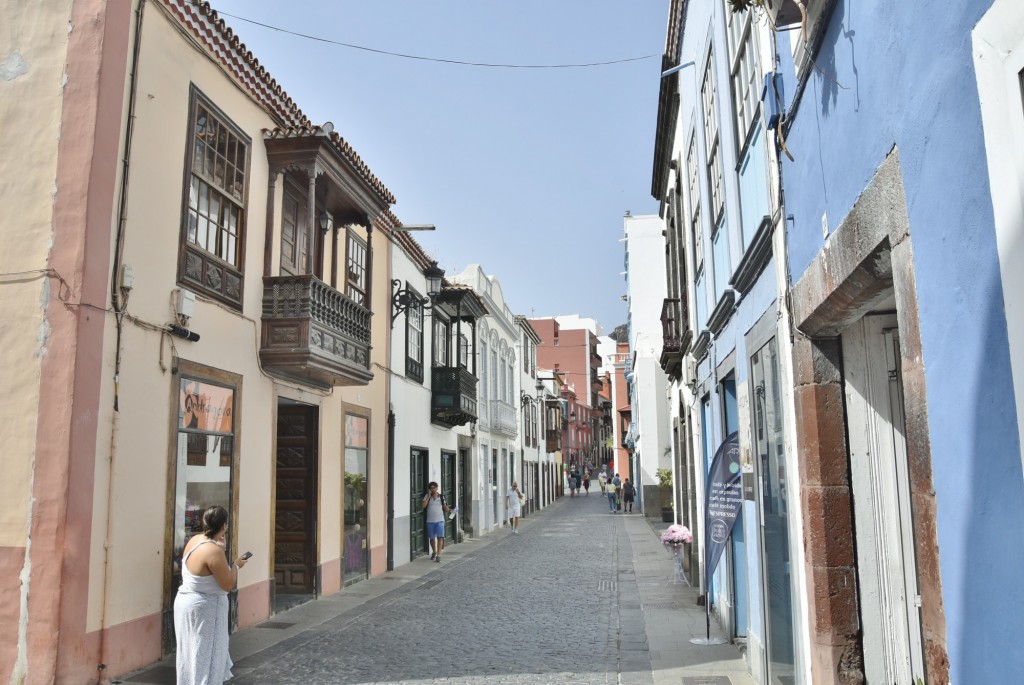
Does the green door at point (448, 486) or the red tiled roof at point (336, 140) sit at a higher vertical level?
the red tiled roof at point (336, 140)

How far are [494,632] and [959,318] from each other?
8.16 meters

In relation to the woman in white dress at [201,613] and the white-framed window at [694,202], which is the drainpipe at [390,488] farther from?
the woman in white dress at [201,613]

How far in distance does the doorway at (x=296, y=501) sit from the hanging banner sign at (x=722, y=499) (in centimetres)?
641


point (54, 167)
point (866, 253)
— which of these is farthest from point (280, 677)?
point (866, 253)

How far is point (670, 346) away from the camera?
15.0 metres

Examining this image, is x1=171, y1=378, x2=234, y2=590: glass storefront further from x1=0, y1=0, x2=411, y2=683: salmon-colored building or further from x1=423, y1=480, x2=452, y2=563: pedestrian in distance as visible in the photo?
x1=423, y1=480, x2=452, y2=563: pedestrian in distance

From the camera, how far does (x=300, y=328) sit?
10.7m

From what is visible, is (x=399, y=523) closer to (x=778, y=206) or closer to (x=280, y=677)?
(x=280, y=677)

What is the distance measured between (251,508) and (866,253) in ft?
28.7

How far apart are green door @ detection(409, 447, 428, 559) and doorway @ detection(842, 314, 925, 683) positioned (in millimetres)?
13585

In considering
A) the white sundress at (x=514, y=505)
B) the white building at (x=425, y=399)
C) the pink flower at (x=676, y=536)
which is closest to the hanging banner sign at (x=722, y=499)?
the pink flower at (x=676, y=536)

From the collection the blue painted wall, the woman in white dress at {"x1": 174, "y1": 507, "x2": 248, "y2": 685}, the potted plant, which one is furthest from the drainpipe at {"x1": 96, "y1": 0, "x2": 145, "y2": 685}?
the potted plant

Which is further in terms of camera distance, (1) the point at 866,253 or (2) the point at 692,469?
(2) the point at 692,469

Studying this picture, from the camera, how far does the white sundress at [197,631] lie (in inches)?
242
